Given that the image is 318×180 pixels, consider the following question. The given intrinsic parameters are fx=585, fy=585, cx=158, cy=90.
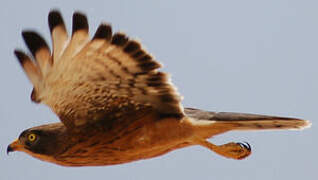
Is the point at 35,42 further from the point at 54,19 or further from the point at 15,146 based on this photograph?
the point at 15,146

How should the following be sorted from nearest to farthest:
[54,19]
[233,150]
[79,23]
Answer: [79,23]
[54,19]
[233,150]

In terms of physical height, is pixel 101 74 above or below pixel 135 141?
above

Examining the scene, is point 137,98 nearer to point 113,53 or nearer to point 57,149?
point 113,53

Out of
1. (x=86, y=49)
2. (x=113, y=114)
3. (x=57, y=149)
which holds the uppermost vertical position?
(x=86, y=49)

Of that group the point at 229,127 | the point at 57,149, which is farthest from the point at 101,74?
the point at 229,127

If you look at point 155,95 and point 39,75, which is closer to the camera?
point 155,95

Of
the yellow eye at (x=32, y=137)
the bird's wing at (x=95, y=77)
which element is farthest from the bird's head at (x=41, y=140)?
the bird's wing at (x=95, y=77)

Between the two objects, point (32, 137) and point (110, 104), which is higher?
point (110, 104)

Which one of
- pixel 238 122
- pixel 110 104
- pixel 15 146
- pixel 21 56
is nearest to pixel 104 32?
pixel 110 104

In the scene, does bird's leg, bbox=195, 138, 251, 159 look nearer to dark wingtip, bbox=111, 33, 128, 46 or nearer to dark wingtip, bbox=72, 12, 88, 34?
dark wingtip, bbox=111, 33, 128, 46
